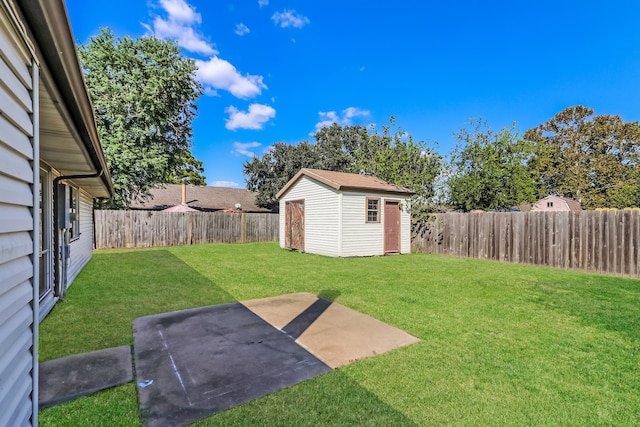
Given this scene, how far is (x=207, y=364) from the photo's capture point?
2.86 m

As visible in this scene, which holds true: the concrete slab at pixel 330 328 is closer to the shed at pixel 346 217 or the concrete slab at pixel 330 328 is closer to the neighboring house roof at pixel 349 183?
the shed at pixel 346 217

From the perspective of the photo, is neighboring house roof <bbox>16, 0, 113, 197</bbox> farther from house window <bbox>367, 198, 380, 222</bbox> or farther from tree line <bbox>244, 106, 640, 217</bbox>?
tree line <bbox>244, 106, 640, 217</bbox>

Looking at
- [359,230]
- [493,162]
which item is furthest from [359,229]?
[493,162]

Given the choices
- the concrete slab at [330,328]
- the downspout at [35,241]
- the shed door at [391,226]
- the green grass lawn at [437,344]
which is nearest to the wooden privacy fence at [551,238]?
the green grass lawn at [437,344]

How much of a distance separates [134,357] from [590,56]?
18.8 m

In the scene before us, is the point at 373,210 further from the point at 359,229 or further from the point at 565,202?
the point at 565,202

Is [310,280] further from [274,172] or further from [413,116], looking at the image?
[274,172]

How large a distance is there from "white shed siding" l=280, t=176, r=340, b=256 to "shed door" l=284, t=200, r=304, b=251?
0.24m

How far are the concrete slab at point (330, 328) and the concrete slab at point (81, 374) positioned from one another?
170 centimetres

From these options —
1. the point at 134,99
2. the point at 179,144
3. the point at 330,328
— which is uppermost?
the point at 134,99

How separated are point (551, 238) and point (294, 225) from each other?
8.91 m

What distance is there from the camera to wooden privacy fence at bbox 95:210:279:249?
44.5ft

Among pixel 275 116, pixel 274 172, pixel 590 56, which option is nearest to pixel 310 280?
pixel 590 56

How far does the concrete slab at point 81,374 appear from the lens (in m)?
2.36
